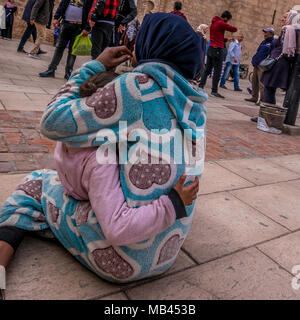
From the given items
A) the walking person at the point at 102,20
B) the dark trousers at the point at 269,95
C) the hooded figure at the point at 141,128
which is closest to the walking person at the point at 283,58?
the dark trousers at the point at 269,95

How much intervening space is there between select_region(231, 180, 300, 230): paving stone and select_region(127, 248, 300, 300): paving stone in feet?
2.38

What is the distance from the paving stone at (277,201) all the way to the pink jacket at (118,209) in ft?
5.09

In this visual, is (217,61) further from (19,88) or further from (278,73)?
(19,88)

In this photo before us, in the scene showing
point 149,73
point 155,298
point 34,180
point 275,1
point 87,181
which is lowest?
point 155,298

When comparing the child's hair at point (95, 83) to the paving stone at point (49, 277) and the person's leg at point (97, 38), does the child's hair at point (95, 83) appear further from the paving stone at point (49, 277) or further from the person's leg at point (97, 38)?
the person's leg at point (97, 38)

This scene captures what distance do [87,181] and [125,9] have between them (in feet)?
19.3

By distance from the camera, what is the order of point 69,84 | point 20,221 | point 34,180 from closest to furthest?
point 69,84
point 20,221
point 34,180

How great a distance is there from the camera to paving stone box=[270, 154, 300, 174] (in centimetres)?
415

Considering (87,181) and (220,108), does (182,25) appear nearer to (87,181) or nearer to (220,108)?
(87,181)

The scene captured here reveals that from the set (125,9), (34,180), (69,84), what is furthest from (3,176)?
(125,9)

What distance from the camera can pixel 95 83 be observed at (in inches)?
59.4

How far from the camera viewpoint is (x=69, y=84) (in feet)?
5.05

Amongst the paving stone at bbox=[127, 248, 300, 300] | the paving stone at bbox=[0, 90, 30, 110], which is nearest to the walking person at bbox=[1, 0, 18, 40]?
the paving stone at bbox=[0, 90, 30, 110]

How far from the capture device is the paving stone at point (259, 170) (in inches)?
139
